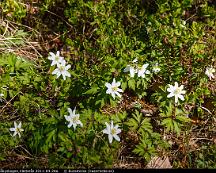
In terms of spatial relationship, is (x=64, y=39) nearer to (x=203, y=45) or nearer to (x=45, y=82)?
(x=45, y=82)

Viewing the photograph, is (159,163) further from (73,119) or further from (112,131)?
(73,119)

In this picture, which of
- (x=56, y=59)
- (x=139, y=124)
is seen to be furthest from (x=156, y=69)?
(x=56, y=59)

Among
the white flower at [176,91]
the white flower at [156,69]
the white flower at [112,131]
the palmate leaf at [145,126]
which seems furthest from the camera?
the white flower at [156,69]

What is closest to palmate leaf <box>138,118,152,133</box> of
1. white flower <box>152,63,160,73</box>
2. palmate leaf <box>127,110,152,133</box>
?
palmate leaf <box>127,110,152,133</box>

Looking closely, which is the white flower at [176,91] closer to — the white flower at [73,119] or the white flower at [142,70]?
the white flower at [142,70]

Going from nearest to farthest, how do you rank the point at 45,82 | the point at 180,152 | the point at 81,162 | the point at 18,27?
the point at 81,162, the point at 180,152, the point at 45,82, the point at 18,27

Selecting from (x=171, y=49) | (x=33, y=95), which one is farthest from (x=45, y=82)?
(x=171, y=49)

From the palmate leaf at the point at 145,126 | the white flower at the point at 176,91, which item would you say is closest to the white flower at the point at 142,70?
the white flower at the point at 176,91

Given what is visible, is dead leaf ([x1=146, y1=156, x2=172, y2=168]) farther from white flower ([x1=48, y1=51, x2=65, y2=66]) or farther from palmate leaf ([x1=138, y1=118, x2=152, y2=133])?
white flower ([x1=48, y1=51, x2=65, y2=66])
